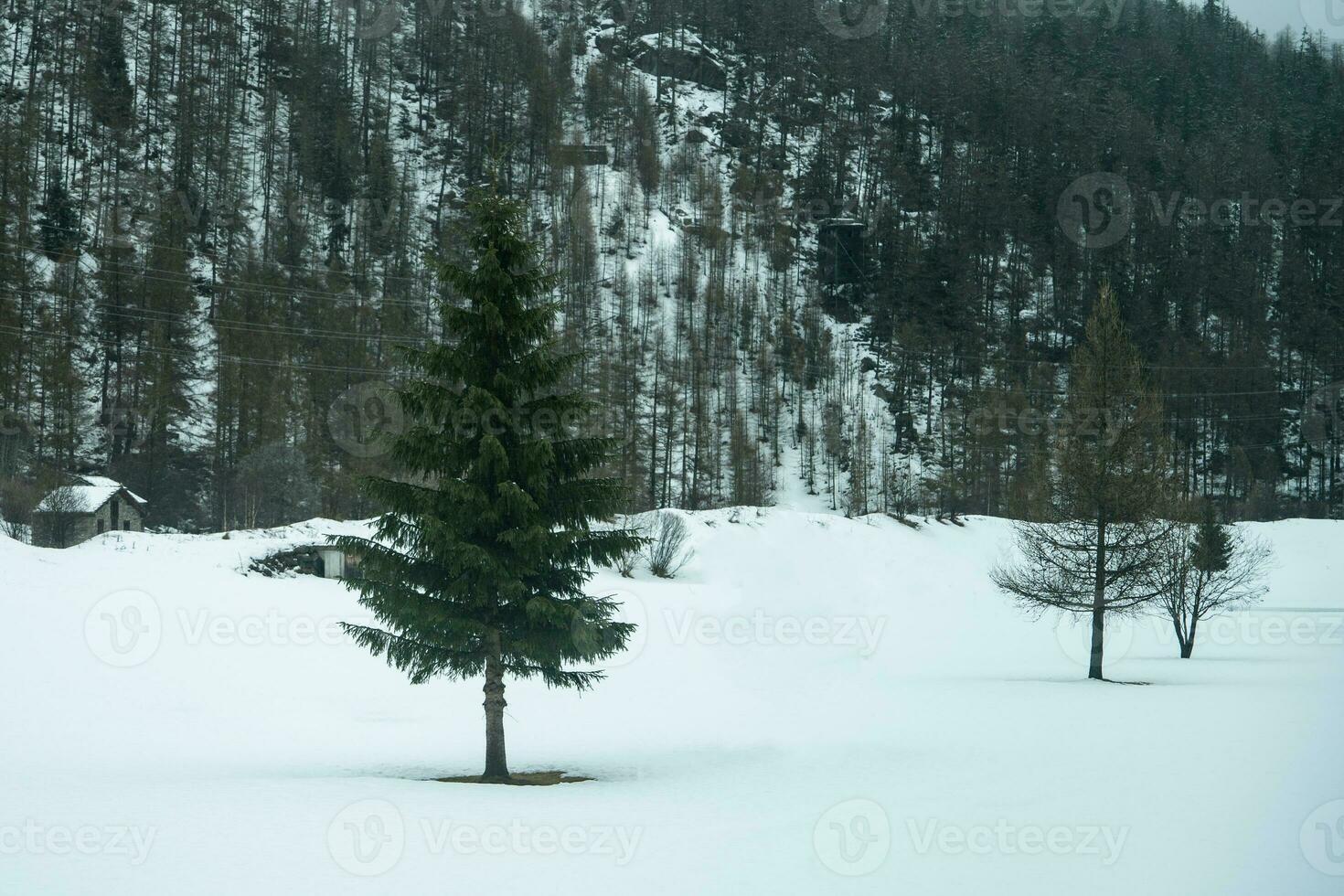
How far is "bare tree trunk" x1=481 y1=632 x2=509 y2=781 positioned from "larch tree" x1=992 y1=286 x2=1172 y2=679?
13239 millimetres

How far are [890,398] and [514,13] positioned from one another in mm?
57744

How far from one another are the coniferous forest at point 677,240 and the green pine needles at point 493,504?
92.5 feet

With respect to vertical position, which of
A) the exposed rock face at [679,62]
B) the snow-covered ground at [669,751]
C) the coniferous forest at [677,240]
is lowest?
the snow-covered ground at [669,751]

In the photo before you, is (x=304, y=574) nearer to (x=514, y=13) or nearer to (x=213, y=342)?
(x=213, y=342)

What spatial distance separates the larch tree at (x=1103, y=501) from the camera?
67.2 feet

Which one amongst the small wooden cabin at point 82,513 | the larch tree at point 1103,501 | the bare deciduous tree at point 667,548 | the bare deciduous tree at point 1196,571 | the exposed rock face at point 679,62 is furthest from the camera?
the exposed rock face at point 679,62

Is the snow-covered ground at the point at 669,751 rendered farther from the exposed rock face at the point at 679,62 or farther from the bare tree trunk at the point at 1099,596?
the exposed rock face at the point at 679,62

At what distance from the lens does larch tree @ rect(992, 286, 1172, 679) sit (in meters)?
20.5

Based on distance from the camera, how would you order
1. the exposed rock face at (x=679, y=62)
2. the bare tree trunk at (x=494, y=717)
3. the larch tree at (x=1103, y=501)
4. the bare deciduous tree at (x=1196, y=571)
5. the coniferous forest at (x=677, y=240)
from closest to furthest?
the bare tree trunk at (x=494, y=717) < the larch tree at (x=1103, y=501) < the bare deciduous tree at (x=1196, y=571) < the coniferous forest at (x=677, y=240) < the exposed rock face at (x=679, y=62)

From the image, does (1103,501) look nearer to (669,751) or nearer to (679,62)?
(669,751)

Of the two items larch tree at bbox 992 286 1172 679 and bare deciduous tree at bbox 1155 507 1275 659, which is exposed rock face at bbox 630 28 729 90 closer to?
bare deciduous tree at bbox 1155 507 1275 659

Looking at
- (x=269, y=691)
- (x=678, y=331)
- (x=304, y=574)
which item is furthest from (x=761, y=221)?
(x=269, y=691)

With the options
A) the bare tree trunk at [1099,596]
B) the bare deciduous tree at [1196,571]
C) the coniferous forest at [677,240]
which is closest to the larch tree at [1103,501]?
the bare tree trunk at [1099,596]

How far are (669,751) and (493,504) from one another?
569 cm
